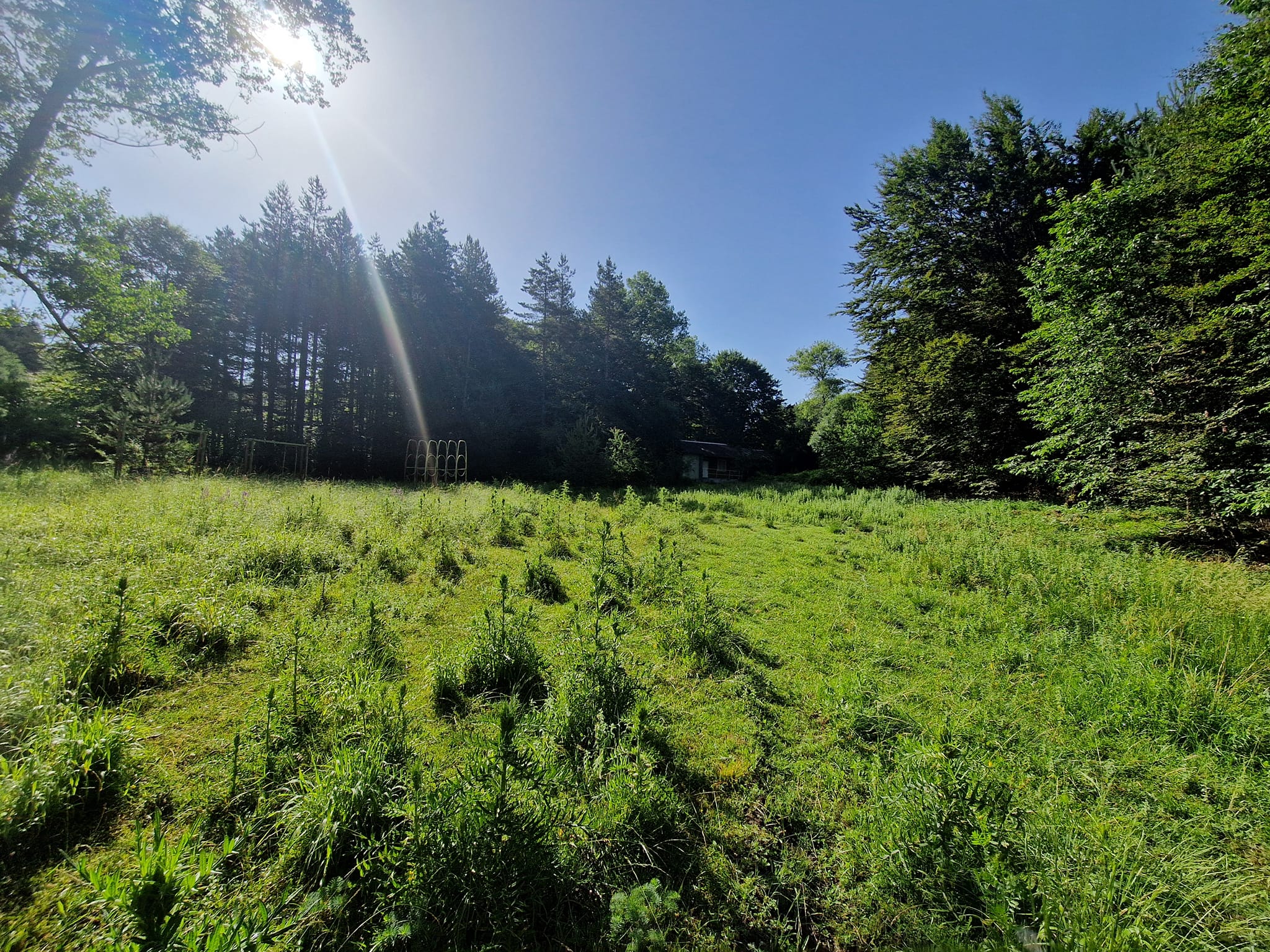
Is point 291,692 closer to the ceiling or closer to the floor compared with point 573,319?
closer to the floor

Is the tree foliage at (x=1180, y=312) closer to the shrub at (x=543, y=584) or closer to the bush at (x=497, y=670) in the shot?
the shrub at (x=543, y=584)

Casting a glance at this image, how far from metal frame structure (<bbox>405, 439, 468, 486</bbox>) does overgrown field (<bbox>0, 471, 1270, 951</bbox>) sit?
10.4 meters

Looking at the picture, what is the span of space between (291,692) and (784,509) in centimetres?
1224

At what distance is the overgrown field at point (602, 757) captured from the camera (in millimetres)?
1737

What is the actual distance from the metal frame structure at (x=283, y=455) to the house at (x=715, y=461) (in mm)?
21280

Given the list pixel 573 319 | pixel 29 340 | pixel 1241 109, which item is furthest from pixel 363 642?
pixel 29 340

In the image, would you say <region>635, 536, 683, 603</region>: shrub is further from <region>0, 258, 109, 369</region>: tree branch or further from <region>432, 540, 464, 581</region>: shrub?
<region>0, 258, 109, 369</region>: tree branch

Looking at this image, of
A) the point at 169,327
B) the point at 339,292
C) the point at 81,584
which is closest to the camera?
the point at 81,584

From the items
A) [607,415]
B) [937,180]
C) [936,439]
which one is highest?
[937,180]

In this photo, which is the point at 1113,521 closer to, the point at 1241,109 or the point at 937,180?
the point at 1241,109

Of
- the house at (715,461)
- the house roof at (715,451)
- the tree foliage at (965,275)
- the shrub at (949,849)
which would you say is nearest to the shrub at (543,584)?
the shrub at (949,849)

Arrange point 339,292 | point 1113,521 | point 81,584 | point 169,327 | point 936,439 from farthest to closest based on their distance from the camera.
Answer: point 339,292
point 936,439
point 169,327
point 1113,521
point 81,584

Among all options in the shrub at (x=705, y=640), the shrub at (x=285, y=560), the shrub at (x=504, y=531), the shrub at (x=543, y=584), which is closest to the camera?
the shrub at (x=705, y=640)

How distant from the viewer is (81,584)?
3666 mm
